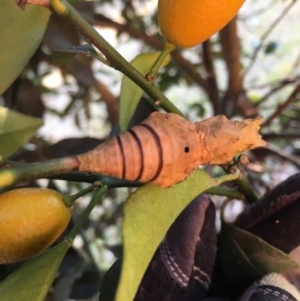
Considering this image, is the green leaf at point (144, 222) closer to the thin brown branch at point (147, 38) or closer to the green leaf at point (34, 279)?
the green leaf at point (34, 279)

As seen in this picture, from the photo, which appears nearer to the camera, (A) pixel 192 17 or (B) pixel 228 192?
(A) pixel 192 17

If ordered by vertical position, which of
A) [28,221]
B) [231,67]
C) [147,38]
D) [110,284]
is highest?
[28,221]

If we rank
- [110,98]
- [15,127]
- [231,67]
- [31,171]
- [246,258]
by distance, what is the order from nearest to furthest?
1. [31,171]
2. [15,127]
3. [246,258]
4. [231,67]
5. [110,98]

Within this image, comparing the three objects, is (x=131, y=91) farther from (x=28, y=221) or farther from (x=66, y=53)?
(x=28, y=221)

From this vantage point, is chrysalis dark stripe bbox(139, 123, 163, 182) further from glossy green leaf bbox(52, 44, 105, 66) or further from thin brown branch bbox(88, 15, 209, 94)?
thin brown branch bbox(88, 15, 209, 94)

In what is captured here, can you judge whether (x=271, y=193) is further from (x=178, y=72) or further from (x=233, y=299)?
(x=178, y=72)

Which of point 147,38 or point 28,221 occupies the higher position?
point 28,221

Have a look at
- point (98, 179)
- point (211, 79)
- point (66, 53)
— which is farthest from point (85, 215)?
point (211, 79)

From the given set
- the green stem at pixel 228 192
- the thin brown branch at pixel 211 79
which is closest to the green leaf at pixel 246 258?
the green stem at pixel 228 192
